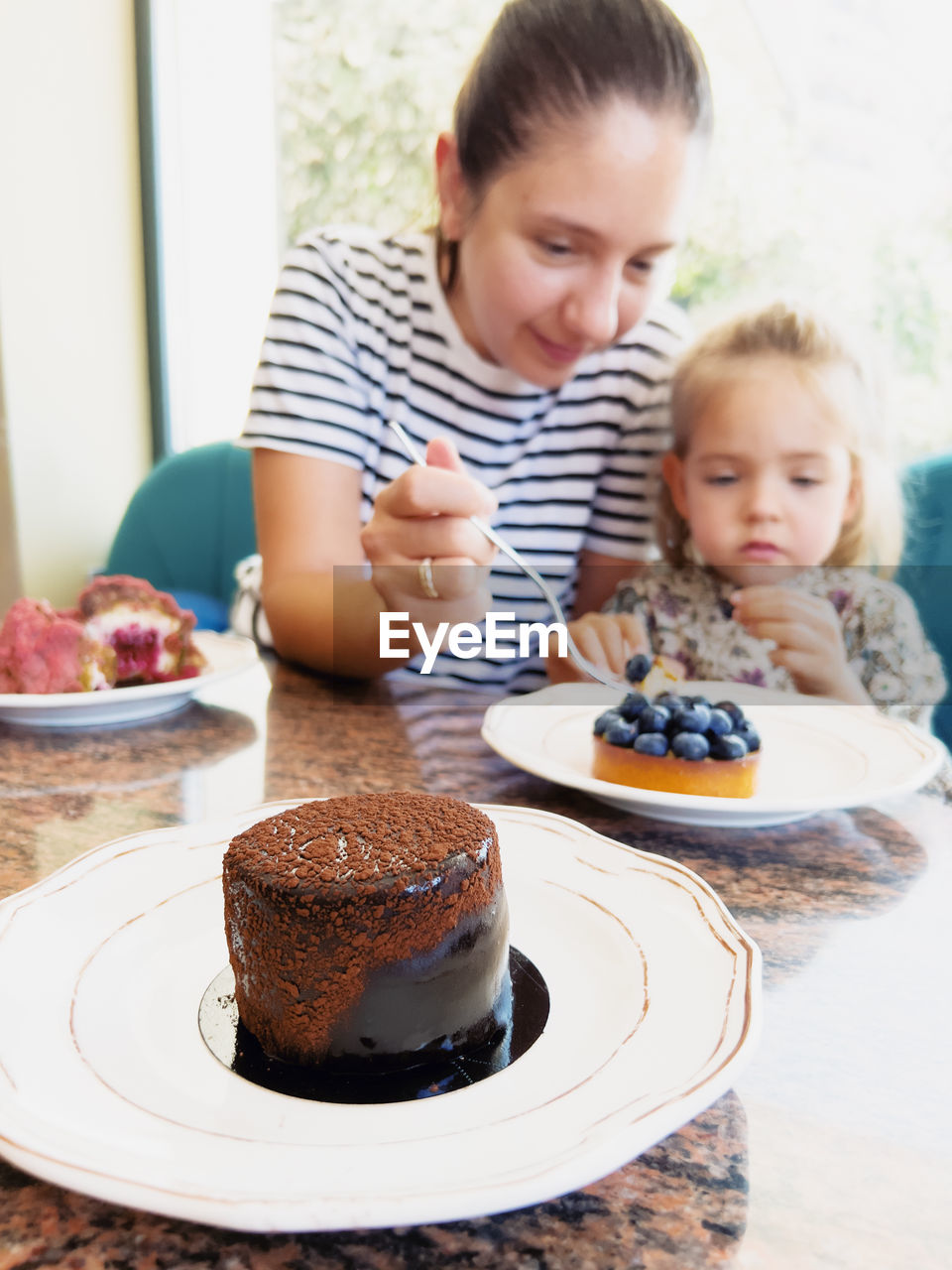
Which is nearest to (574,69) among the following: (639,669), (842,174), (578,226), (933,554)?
(578,226)

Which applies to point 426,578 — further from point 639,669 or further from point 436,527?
point 639,669

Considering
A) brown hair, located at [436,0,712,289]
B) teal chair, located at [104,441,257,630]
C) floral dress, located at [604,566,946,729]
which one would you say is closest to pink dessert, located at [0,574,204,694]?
brown hair, located at [436,0,712,289]

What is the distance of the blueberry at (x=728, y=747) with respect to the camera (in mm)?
743

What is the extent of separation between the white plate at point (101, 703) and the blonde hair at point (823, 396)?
864 mm

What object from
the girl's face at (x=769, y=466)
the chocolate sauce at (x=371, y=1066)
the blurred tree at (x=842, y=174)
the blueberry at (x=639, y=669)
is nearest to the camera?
the chocolate sauce at (x=371, y=1066)

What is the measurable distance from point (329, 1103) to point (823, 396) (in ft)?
4.57

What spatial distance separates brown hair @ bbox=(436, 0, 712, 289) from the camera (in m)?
1.08

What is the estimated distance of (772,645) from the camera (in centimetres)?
154

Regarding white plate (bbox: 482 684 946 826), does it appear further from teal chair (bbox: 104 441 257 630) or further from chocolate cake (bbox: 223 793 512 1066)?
teal chair (bbox: 104 441 257 630)

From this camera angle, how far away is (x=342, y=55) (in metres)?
2.58

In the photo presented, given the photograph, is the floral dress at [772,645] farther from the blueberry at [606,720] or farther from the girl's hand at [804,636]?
the blueberry at [606,720]

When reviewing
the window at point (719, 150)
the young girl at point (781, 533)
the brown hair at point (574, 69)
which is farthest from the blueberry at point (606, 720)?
the window at point (719, 150)

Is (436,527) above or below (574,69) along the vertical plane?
below

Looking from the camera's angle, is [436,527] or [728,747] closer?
[728,747]
